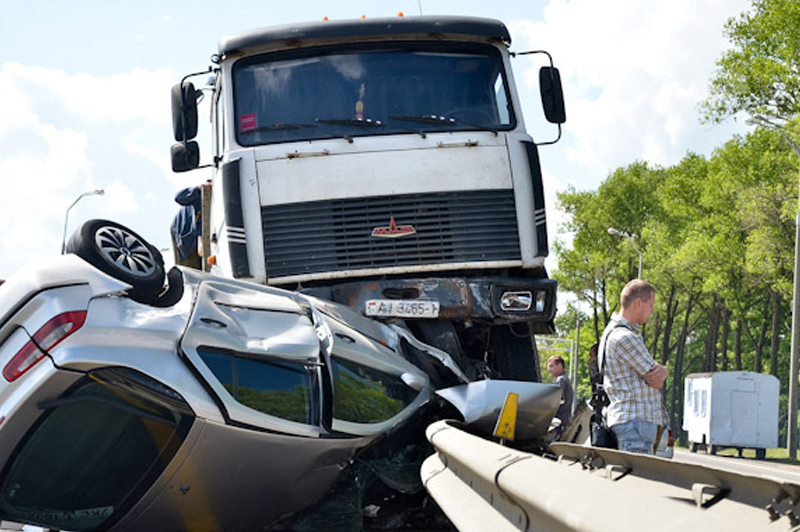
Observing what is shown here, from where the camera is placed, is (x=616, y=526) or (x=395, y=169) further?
(x=395, y=169)

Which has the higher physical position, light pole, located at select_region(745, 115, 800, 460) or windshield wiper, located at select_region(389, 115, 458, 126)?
windshield wiper, located at select_region(389, 115, 458, 126)

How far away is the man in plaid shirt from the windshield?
2.31 meters

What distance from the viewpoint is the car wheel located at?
604 centimetres

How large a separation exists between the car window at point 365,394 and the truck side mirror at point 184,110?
3.64 metres

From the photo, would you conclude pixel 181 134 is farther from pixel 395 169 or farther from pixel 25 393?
pixel 25 393

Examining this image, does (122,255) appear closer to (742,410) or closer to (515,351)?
Answer: (515,351)

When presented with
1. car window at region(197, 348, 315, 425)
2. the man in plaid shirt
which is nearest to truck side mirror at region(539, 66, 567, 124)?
the man in plaid shirt

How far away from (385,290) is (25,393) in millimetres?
3706

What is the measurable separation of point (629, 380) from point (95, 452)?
3.37 metres

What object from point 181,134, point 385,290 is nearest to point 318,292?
point 385,290

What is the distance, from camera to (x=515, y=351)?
30.7 feet

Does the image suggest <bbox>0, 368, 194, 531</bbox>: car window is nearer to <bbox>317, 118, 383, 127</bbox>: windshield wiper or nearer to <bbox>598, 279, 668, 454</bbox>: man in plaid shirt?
<bbox>598, 279, 668, 454</bbox>: man in plaid shirt

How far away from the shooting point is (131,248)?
6.33 m

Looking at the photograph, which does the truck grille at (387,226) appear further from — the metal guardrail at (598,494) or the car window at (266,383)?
the metal guardrail at (598,494)
